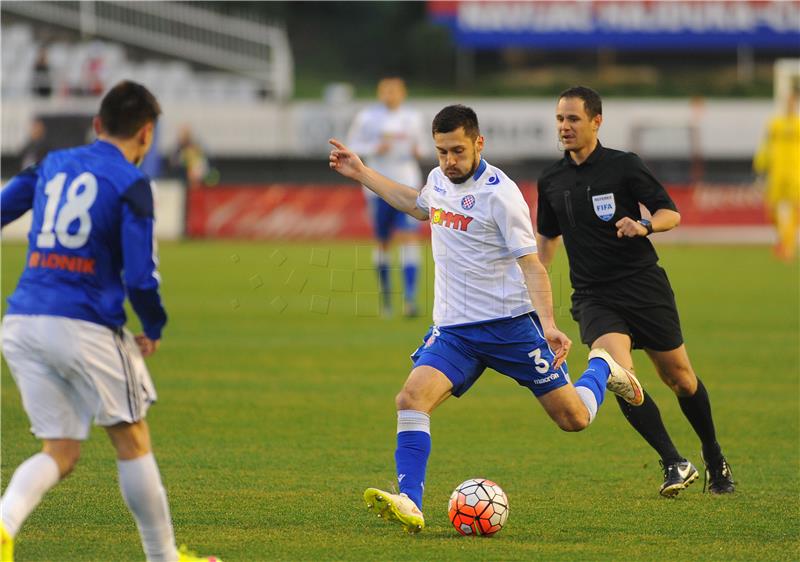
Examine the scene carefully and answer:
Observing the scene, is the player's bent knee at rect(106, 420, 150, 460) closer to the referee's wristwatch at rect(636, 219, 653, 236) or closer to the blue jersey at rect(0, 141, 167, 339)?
the blue jersey at rect(0, 141, 167, 339)

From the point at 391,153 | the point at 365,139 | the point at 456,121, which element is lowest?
the point at 456,121

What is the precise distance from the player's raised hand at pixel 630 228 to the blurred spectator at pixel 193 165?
2217cm

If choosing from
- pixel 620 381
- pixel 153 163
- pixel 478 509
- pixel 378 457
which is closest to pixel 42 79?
pixel 153 163

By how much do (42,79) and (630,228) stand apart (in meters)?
31.2

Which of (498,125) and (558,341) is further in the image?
(498,125)

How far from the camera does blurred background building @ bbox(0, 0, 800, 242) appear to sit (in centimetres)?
2878

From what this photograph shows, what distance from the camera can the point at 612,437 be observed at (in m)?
9.06

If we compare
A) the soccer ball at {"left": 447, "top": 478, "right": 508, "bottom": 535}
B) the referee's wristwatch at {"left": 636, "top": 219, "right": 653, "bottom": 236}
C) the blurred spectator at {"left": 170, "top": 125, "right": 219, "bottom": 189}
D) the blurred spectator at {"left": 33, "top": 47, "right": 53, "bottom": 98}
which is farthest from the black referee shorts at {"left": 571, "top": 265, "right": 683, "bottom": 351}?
the blurred spectator at {"left": 33, "top": 47, "right": 53, "bottom": 98}

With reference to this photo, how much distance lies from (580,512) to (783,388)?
15.9 ft

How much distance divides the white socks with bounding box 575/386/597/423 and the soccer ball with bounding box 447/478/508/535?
2.09 feet

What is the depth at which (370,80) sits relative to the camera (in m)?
44.5

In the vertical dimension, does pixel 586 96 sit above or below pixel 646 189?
→ above

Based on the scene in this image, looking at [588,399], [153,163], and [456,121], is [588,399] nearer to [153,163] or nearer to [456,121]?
[456,121]

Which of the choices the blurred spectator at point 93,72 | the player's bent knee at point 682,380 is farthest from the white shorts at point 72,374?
the blurred spectator at point 93,72
